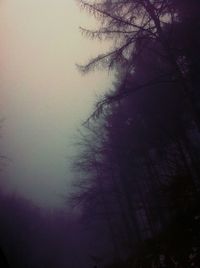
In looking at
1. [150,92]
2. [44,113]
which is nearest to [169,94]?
[150,92]

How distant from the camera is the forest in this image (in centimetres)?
666

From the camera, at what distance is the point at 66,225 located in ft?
58.1

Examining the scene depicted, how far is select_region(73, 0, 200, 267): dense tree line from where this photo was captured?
6523mm

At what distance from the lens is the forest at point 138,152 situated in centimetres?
666

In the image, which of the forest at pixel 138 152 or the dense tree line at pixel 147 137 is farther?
the forest at pixel 138 152

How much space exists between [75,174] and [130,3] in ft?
25.5

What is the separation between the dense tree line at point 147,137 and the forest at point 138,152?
0.02 metres

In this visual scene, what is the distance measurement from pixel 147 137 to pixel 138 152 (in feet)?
1.72

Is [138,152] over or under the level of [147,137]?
under

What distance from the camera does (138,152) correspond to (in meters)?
10.7

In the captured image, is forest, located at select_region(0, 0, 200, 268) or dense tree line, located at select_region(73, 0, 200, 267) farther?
forest, located at select_region(0, 0, 200, 268)

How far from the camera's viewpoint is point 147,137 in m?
10.7

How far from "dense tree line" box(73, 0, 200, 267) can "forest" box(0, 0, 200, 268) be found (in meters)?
0.02

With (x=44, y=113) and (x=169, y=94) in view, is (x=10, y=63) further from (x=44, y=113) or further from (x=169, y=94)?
(x=169, y=94)
